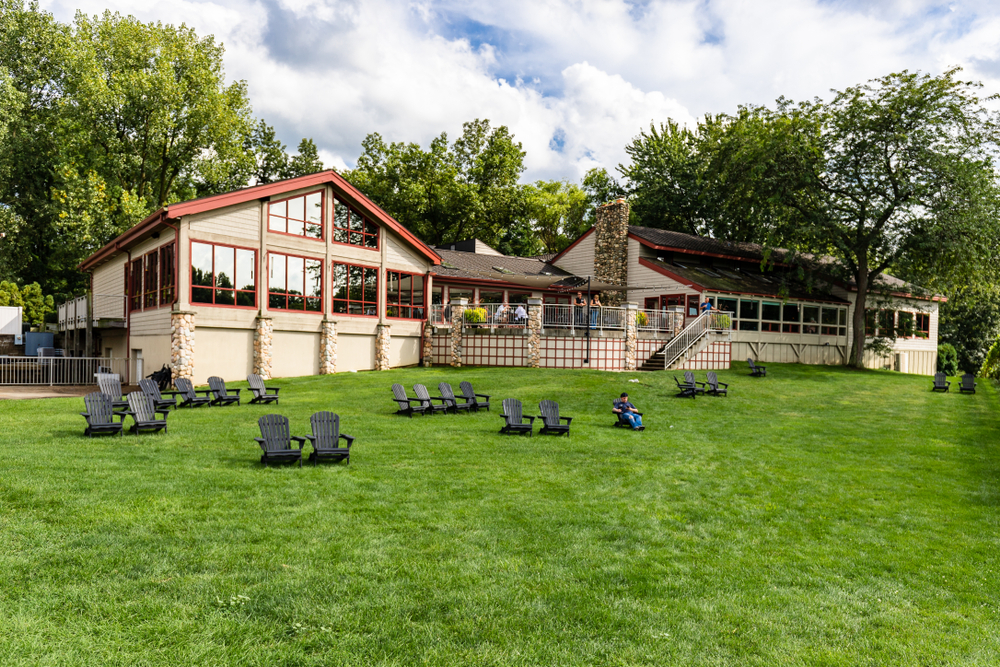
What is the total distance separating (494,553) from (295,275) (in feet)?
73.5

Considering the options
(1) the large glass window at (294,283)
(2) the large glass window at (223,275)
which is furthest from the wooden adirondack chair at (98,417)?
(1) the large glass window at (294,283)

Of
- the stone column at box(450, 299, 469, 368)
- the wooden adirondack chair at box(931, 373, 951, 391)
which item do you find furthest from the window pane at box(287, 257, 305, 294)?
the wooden adirondack chair at box(931, 373, 951, 391)

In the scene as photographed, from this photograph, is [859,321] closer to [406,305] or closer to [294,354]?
[406,305]

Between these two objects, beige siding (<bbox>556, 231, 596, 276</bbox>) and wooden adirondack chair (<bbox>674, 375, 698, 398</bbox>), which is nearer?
wooden adirondack chair (<bbox>674, 375, 698, 398</bbox>)

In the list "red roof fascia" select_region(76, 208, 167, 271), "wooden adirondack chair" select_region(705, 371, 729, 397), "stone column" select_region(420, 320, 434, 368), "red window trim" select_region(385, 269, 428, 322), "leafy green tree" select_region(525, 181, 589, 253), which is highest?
"leafy green tree" select_region(525, 181, 589, 253)

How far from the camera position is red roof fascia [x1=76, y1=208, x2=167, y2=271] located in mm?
24138

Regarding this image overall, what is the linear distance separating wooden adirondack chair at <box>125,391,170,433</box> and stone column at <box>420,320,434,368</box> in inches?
686

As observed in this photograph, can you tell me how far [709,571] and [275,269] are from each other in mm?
23300

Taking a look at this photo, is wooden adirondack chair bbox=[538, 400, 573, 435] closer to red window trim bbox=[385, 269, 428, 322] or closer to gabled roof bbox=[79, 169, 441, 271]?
gabled roof bbox=[79, 169, 441, 271]

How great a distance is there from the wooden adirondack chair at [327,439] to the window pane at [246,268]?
53.5 feet

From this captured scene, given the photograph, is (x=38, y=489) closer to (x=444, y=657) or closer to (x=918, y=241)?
(x=444, y=657)

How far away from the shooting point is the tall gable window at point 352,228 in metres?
28.8

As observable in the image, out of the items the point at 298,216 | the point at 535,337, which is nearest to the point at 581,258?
the point at 535,337

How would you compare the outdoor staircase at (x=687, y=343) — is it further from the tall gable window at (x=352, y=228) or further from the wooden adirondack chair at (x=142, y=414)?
the wooden adirondack chair at (x=142, y=414)
